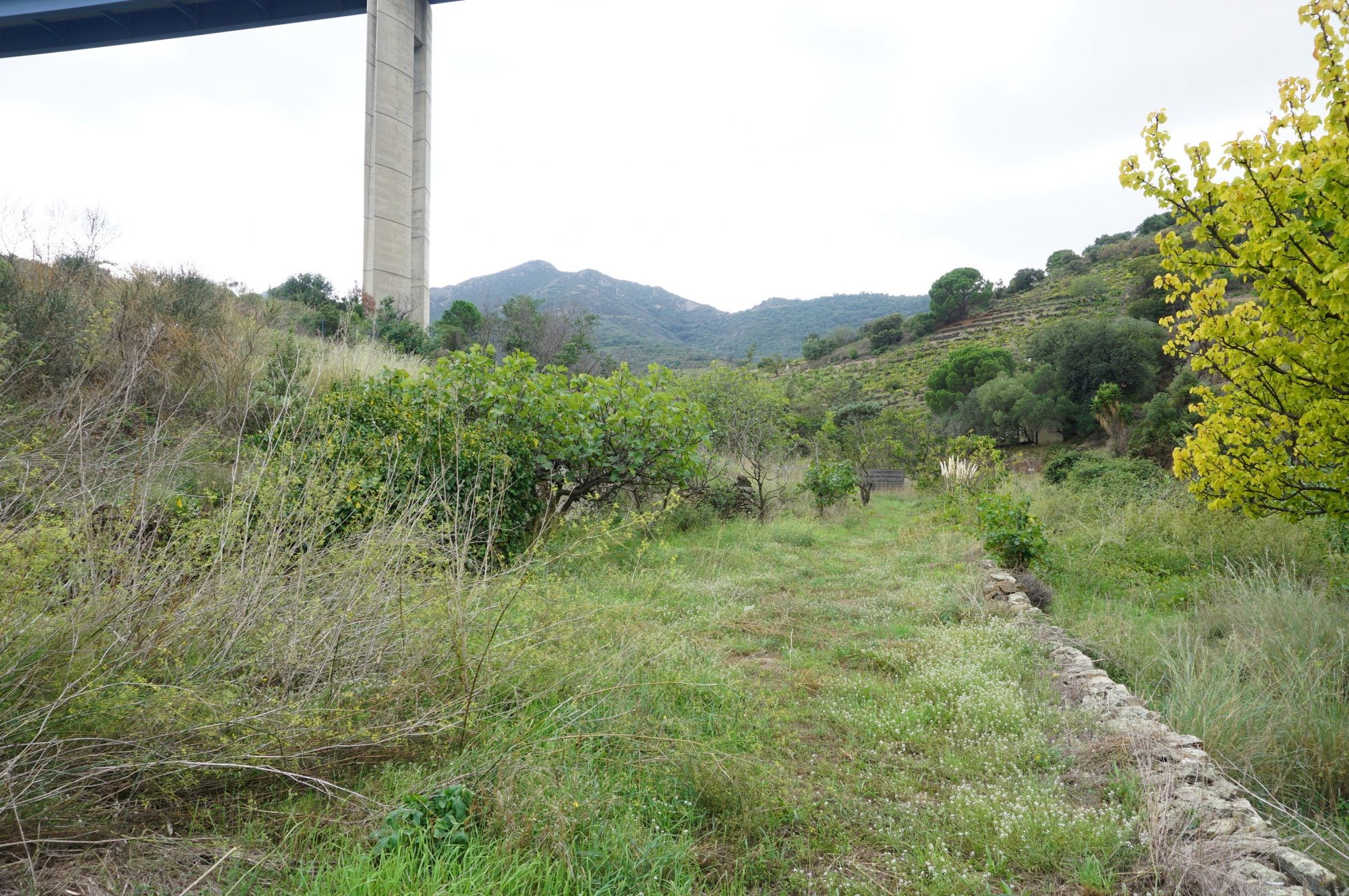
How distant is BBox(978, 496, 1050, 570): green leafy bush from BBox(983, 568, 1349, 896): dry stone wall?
3.25 meters

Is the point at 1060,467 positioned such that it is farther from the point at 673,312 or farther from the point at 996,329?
the point at 673,312

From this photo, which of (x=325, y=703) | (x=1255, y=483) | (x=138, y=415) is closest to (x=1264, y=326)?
(x=1255, y=483)

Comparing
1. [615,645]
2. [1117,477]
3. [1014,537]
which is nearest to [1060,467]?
[1117,477]

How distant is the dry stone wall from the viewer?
1.87m

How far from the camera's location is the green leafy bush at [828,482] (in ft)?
39.4

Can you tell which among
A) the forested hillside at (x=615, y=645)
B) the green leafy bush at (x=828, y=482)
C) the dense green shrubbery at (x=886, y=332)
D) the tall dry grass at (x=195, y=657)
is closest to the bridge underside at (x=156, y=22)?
the forested hillside at (x=615, y=645)

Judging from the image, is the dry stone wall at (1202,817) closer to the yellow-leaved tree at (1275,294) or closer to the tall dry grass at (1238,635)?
the tall dry grass at (1238,635)

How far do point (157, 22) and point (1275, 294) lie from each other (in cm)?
2482

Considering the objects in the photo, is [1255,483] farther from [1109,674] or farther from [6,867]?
[6,867]

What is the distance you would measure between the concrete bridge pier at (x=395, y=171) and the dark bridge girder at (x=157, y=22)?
232 cm

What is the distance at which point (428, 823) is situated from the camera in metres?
1.79

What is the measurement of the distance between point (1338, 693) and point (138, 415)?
25.8 ft

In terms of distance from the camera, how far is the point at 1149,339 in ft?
67.3

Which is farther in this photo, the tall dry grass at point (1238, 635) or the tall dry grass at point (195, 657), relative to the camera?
the tall dry grass at point (1238, 635)
